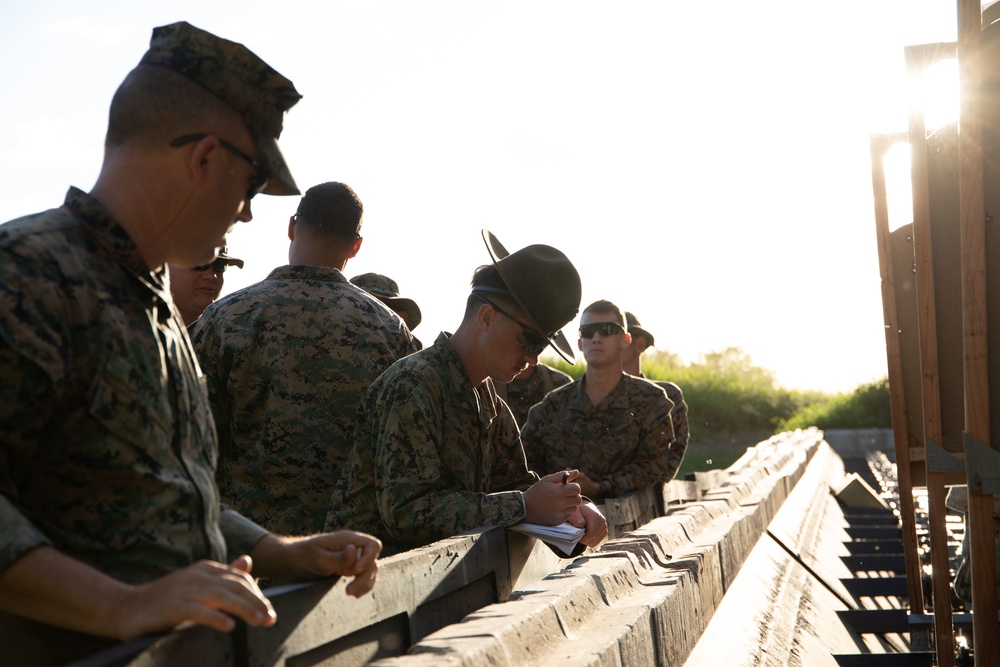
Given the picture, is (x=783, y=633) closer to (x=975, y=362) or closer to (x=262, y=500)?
(x=975, y=362)

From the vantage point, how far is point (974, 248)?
12.0 ft

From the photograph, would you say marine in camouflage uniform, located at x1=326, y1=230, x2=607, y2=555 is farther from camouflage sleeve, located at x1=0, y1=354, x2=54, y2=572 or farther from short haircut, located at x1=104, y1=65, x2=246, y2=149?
camouflage sleeve, located at x1=0, y1=354, x2=54, y2=572

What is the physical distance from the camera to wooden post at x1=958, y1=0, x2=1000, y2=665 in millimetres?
3629

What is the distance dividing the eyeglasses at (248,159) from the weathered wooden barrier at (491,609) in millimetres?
816

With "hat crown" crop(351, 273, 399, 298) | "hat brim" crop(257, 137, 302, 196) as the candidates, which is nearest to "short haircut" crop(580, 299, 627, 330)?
"hat crown" crop(351, 273, 399, 298)

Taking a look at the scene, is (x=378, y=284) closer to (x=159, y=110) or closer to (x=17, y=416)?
(x=159, y=110)

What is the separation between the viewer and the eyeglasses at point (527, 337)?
3.96 m

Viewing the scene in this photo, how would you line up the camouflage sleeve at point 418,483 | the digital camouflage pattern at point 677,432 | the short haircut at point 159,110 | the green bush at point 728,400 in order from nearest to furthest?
the short haircut at point 159,110, the camouflage sleeve at point 418,483, the digital camouflage pattern at point 677,432, the green bush at point 728,400

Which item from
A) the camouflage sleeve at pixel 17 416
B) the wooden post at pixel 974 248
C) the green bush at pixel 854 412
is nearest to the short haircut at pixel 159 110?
the camouflage sleeve at pixel 17 416

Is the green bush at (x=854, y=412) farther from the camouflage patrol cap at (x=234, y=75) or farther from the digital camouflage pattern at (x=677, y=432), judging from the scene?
the camouflage patrol cap at (x=234, y=75)

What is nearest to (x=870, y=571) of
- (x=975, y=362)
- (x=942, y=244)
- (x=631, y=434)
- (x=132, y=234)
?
(x=631, y=434)

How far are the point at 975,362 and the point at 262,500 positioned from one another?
8.34 ft

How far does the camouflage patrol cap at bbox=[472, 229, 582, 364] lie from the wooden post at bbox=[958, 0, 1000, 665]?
1.33m

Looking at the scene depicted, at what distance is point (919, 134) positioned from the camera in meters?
4.76
